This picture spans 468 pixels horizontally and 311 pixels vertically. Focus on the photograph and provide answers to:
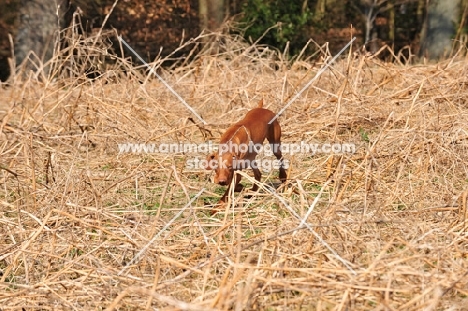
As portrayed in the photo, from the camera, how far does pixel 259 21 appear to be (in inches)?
584

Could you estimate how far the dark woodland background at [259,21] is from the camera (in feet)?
42.3

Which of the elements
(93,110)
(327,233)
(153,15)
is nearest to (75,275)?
(327,233)

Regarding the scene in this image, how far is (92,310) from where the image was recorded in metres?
2.73

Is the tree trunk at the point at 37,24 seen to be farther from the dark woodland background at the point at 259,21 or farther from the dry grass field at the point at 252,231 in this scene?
the dry grass field at the point at 252,231

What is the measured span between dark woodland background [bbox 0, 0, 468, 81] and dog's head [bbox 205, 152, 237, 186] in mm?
8767

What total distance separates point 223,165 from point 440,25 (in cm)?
1111

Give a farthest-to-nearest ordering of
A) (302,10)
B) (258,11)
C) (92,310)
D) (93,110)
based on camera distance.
Answer: (302,10) → (258,11) → (93,110) → (92,310)

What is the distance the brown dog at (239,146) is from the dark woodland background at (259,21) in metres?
8.30

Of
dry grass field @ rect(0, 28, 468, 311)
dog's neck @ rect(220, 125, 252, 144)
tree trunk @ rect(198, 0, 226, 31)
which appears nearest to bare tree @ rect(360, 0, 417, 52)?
tree trunk @ rect(198, 0, 226, 31)

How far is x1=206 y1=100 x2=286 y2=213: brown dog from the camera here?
11.2ft

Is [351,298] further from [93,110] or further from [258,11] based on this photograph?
[258,11]

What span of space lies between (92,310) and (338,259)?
1154mm

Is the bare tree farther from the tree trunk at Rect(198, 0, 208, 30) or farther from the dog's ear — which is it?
the dog's ear

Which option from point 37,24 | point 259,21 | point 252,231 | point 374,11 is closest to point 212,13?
point 259,21
